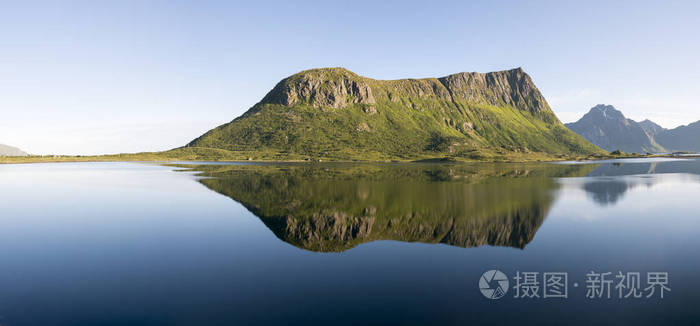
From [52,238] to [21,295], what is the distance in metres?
16.8

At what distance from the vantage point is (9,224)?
123ft

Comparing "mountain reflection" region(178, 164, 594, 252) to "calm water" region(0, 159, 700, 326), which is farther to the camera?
"mountain reflection" region(178, 164, 594, 252)

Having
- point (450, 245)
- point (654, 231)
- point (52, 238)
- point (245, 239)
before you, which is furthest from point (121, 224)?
point (654, 231)

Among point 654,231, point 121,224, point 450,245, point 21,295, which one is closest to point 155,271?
point 21,295

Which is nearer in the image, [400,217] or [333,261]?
[333,261]

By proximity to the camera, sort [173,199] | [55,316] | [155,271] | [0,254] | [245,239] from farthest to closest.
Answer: [173,199]
[245,239]
[0,254]
[155,271]
[55,316]

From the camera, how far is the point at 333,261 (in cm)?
2392

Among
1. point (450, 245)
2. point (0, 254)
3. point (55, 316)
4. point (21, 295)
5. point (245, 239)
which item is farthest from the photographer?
point (245, 239)

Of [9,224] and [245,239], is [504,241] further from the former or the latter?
[9,224]

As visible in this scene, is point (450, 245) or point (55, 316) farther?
point (450, 245)

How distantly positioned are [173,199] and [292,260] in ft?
135

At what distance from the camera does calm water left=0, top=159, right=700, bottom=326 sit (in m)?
16.0

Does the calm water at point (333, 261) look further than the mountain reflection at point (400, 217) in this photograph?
No

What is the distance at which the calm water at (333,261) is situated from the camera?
1595 centimetres
